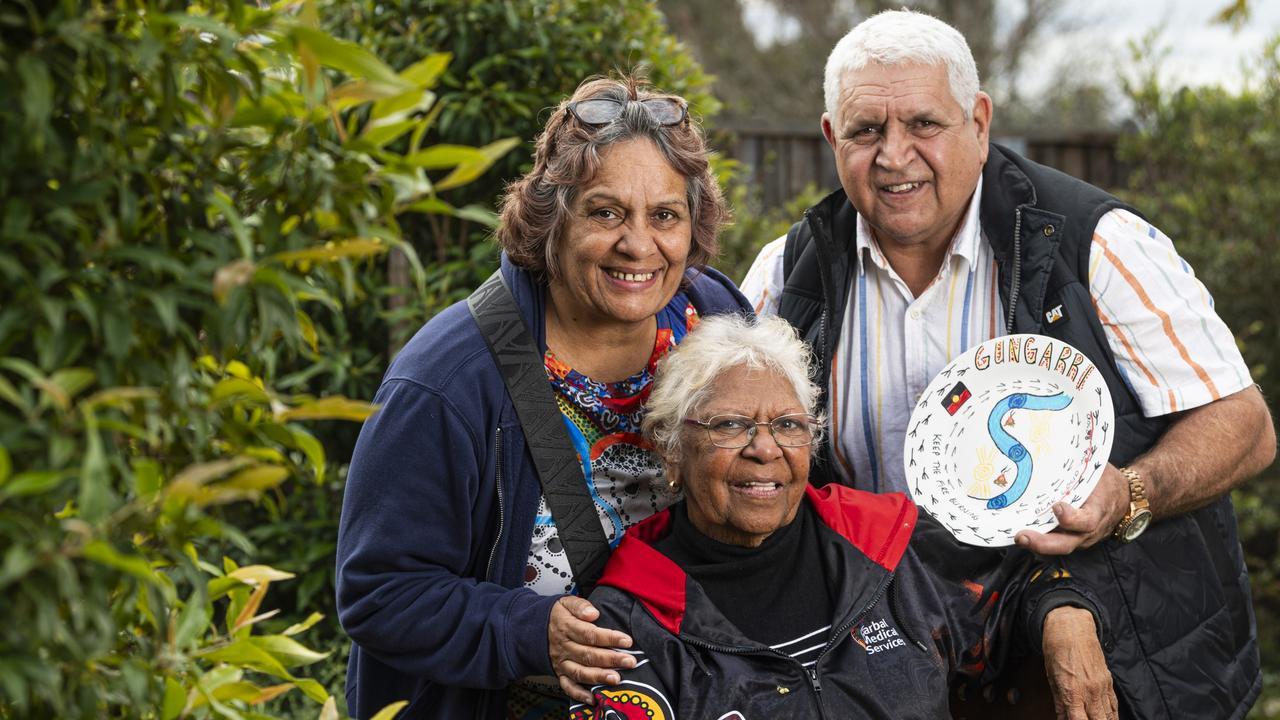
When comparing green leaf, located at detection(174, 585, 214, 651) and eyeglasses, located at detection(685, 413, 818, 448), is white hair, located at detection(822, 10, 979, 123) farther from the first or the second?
green leaf, located at detection(174, 585, 214, 651)

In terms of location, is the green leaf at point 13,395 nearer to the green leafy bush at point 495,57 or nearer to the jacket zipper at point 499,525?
the jacket zipper at point 499,525

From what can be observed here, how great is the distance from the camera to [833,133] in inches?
129

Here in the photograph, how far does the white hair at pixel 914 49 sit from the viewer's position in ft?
9.93

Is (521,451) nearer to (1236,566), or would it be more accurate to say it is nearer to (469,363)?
(469,363)

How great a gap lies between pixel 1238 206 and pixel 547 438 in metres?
5.16

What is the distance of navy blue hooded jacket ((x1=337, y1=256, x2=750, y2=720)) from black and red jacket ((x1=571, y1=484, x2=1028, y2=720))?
0.19 meters

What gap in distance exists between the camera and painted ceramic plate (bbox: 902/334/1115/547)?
9.57ft

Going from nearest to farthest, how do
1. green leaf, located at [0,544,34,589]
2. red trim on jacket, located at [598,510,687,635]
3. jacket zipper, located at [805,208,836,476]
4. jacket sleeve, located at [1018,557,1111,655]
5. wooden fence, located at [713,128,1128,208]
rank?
green leaf, located at [0,544,34,589] < red trim on jacket, located at [598,510,687,635] < jacket sleeve, located at [1018,557,1111,655] < jacket zipper, located at [805,208,836,476] < wooden fence, located at [713,128,1128,208]

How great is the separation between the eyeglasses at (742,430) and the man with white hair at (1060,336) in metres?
0.57

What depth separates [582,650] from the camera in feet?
7.93

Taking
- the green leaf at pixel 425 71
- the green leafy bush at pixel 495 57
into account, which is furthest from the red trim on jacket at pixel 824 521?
the green leafy bush at pixel 495 57

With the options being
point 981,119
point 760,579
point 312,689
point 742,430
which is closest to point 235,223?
point 312,689

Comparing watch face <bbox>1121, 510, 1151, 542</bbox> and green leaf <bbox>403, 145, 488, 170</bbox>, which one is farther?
watch face <bbox>1121, 510, 1151, 542</bbox>

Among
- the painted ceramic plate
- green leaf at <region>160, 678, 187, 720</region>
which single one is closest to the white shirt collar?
the painted ceramic plate
